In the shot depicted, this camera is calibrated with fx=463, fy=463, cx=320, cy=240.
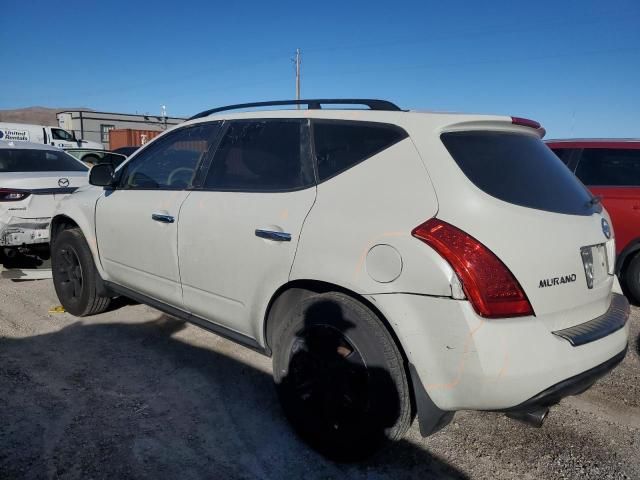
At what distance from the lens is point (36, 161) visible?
605 centimetres

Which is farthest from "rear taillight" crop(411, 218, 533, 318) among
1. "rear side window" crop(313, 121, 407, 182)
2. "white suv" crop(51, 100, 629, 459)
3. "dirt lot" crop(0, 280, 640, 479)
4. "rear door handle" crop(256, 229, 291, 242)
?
"dirt lot" crop(0, 280, 640, 479)

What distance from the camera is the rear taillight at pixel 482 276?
1805 millimetres

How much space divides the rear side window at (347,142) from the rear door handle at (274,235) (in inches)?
13.4

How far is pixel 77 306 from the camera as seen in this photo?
13.6ft

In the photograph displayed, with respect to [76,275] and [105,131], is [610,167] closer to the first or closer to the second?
[76,275]

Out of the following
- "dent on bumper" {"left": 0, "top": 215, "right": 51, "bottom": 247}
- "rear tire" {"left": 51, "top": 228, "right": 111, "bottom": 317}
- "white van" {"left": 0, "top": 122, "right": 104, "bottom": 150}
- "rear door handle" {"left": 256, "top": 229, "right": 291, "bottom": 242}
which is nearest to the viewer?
"rear door handle" {"left": 256, "top": 229, "right": 291, "bottom": 242}

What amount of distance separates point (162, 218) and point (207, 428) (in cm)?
136

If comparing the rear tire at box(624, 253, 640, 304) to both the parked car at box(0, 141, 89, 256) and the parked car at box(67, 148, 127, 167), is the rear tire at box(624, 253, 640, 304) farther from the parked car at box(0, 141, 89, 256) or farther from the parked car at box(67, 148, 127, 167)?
the parked car at box(67, 148, 127, 167)

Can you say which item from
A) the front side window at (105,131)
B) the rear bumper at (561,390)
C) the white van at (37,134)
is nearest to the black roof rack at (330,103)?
the rear bumper at (561,390)

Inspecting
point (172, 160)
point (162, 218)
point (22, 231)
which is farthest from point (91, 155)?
point (162, 218)

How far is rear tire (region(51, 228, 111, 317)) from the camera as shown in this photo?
3930 mm

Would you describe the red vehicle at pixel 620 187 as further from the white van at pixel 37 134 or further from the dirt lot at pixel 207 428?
the white van at pixel 37 134

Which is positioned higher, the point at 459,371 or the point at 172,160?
the point at 172,160

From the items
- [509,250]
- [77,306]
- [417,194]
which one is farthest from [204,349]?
[509,250]
